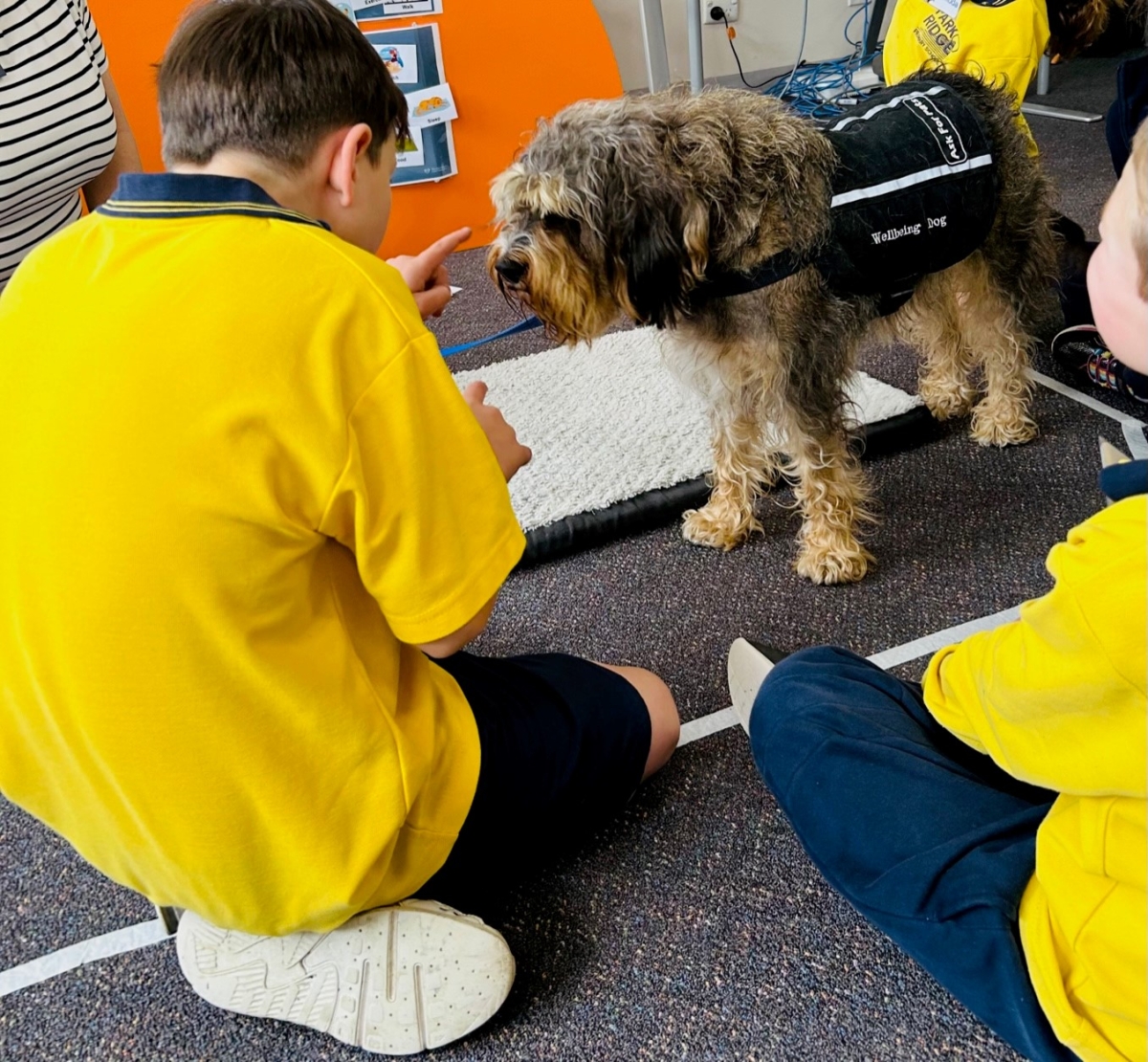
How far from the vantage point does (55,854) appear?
138cm

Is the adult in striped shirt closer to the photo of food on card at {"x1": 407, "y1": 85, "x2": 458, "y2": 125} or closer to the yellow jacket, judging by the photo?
the yellow jacket

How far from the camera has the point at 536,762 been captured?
1.20 m

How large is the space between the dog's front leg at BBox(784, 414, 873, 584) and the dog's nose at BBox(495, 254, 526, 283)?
529mm

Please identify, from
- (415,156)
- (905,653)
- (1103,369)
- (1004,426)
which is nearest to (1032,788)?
(905,653)

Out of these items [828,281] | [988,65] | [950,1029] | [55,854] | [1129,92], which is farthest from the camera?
[988,65]

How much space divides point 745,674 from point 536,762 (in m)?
0.35

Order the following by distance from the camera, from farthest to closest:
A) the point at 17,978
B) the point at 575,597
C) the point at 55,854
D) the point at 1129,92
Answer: the point at 1129,92, the point at 575,597, the point at 55,854, the point at 17,978

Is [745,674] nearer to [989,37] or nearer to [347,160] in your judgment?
[347,160]

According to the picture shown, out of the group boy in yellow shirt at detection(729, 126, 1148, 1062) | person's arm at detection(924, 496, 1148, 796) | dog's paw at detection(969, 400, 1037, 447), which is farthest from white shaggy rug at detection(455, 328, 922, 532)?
person's arm at detection(924, 496, 1148, 796)

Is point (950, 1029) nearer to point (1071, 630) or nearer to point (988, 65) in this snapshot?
point (1071, 630)

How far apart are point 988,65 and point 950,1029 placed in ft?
6.93

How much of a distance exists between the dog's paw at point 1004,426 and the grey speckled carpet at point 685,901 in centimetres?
16

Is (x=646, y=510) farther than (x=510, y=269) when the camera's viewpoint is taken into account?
Yes

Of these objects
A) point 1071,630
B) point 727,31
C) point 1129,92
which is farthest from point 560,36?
point 1071,630
